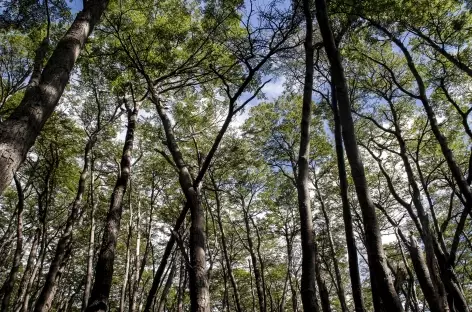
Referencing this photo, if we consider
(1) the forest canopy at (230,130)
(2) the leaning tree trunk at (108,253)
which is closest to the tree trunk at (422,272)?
(1) the forest canopy at (230,130)

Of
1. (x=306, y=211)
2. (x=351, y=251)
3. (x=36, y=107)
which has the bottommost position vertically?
(x=351, y=251)

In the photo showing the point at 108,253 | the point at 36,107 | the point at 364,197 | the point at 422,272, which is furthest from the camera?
the point at 108,253

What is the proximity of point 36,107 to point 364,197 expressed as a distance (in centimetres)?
351

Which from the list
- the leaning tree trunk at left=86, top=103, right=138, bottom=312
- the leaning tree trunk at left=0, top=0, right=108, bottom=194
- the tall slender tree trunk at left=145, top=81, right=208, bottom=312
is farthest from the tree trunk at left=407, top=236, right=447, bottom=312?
the leaning tree trunk at left=0, top=0, right=108, bottom=194

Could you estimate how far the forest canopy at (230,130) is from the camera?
4.05m

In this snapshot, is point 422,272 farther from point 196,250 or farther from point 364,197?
point 196,250

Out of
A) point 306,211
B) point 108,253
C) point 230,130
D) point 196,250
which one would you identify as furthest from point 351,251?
point 230,130

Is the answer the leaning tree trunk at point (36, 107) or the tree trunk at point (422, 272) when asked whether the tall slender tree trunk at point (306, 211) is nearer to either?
the tree trunk at point (422, 272)

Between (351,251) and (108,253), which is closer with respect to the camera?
(351,251)

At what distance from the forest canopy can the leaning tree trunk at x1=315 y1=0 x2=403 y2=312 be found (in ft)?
0.05

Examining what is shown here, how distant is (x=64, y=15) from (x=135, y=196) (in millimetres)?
13214

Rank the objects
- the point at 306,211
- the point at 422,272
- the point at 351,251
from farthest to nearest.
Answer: the point at 422,272 < the point at 351,251 < the point at 306,211

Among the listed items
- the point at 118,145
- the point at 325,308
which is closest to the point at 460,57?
the point at 325,308

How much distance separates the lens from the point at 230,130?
642 inches
